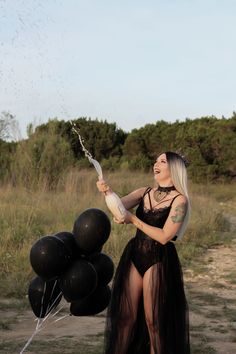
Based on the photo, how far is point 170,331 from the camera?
3.85 meters

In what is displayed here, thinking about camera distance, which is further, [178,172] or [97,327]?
[97,327]

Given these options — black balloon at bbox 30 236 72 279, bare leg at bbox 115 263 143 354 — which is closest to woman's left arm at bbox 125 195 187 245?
bare leg at bbox 115 263 143 354

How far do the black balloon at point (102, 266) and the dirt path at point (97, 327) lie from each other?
3.90 ft

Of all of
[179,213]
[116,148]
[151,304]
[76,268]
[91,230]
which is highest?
[116,148]

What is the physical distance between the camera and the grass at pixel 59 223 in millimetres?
7752

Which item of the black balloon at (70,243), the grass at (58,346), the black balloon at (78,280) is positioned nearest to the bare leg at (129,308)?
the black balloon at (78,280)

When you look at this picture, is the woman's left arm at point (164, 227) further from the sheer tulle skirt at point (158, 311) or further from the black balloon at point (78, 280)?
the black balloon at point (78, 280)

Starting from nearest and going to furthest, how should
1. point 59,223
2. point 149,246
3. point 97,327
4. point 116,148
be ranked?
point 149,246
point 97,327
point 59,223
point 116,148

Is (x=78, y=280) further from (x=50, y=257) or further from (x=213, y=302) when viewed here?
(x=213, y=302)

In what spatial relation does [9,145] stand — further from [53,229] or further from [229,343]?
[229,343]

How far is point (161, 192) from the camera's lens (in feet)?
12.8

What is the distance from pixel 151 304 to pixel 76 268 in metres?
0.56

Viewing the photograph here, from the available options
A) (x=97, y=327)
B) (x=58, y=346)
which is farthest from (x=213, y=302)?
(x=58, y=346)

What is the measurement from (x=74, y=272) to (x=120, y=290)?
0.41 m
